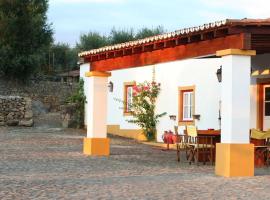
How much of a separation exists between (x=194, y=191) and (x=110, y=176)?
2.32 m

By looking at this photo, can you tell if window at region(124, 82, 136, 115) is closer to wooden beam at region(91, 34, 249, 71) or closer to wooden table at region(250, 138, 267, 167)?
wooden beam at region(91, 34, 249, 71)

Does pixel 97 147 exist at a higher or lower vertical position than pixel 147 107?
lower

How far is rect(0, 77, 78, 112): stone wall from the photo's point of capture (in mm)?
32500

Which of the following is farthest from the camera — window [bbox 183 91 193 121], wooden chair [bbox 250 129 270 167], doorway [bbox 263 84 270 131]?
window [bbox 183 91 193 121]

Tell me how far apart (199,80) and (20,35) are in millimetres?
15747

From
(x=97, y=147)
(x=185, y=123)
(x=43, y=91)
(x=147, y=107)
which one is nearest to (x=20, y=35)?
(x=43, y=91)

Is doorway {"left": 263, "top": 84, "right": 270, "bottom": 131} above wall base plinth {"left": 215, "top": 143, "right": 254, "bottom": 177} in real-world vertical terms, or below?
above

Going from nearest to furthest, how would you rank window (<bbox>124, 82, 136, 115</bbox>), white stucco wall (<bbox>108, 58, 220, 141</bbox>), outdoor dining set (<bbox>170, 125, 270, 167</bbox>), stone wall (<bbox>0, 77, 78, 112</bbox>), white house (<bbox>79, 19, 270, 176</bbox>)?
1. white house (<bbox>79, 19, 270, 176</bbox>)
2. outdoor dining set (<bbox>170, 125, 270, 167</bbox>)
3. white stucco wall (<bbox>108, 58, 220, 141</bbox>)
4. window (<bbox>124, 82, 136, 115</bbox>)
5. stone wall (<bbox>0, 77, 78, 112</bbox>)

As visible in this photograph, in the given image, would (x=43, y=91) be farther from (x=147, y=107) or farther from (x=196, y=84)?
(x=196, y=84)

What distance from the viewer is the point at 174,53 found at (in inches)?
567

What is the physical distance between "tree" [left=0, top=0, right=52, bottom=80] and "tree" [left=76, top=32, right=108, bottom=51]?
11424 millimetres

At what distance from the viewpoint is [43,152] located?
1568 centimetres

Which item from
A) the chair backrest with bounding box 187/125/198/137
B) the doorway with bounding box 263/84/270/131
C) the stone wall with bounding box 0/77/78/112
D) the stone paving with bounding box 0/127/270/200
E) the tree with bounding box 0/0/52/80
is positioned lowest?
the stone paving with bounding box 0/127/270/200

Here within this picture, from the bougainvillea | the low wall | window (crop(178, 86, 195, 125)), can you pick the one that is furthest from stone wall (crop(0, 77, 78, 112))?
window (crop(178, 86, 195, 125))
